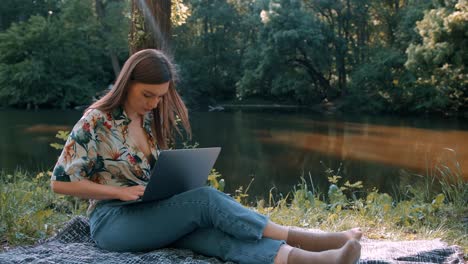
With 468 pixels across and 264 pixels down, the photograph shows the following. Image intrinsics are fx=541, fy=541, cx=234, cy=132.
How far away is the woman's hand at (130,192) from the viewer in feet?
6.97

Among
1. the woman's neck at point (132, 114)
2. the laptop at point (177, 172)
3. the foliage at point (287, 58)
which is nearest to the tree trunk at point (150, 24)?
the woman's neck at point (132, 114)

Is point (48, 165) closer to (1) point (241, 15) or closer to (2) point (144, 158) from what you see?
(2) point (144, 158)

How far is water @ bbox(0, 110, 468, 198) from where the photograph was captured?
29.0ft

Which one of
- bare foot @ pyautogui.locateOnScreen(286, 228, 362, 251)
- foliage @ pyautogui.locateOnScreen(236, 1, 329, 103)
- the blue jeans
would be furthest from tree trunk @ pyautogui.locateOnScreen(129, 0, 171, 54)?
foliage @ pyautogui.locateOnScreen(236, 1, 329, 103)

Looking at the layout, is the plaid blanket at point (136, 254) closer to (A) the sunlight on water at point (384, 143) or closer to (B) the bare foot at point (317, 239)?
(B) the bare foot at point (317, 239)

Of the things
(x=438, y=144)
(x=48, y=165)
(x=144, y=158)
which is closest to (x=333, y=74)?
(x=438, y=144)

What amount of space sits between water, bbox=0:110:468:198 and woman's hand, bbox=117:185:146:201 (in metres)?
3.93

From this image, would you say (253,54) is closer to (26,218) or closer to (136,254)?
(26,218)

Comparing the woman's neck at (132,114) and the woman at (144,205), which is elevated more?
the woman's neck at (132,114)

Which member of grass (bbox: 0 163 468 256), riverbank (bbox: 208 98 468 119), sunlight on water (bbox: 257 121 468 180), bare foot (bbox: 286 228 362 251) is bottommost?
riverbank (bbox: 208 98 468 119)

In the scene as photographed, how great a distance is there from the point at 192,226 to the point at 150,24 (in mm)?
2404

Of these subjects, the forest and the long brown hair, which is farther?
the forest

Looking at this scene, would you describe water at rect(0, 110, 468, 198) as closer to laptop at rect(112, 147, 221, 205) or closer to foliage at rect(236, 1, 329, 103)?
laptop at rect(112, 147, 221, 205)

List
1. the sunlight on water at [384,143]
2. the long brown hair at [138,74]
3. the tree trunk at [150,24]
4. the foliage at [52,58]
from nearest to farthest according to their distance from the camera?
the long brown hair at [138,74]
the tree trunk at [150,24]
the sunlight on water at [384,143]
the foliage at [52,58]
